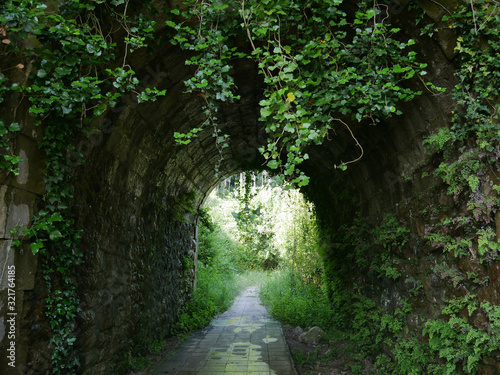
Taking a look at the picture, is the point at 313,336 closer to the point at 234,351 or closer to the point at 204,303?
the point at 234,351

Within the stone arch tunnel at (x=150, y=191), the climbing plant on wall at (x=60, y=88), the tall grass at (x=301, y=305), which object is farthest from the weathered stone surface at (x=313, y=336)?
the climbing plant on wall at (x=60, y=88)

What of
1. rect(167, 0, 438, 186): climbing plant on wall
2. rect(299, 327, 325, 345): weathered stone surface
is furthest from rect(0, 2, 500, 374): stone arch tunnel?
rect(299, 327, 325, 345): weathered stone surface

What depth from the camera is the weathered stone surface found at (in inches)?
244

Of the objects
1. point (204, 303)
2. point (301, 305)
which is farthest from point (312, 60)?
point (204, 303)

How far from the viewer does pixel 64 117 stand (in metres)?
2.76

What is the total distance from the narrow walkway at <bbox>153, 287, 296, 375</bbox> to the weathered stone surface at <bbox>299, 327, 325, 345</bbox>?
1.27 feet

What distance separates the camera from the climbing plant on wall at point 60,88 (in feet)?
7.80

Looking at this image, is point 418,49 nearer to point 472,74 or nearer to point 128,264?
point 472,74

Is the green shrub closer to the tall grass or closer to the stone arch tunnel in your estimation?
the stone arch tunnel

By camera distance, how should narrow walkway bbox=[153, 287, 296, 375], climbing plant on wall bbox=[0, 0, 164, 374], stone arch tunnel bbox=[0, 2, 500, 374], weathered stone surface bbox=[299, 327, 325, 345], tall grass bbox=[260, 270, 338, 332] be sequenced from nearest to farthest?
climbing plant on wall bbox=[0, 0, 164, 374], stone arch tunnel bbox=[0, 2, 500, 374], narrow walkway bbox=[153, 287, 296, 375], weathered stone surface bbox=[299, 327, 325, 345], tall grass bbox=[260, 270, 338, 332]

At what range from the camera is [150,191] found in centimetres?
538

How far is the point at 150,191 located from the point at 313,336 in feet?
12.0

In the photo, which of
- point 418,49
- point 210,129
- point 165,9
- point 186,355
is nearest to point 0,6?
point 165,9

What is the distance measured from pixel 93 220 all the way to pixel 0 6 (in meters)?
1.96
